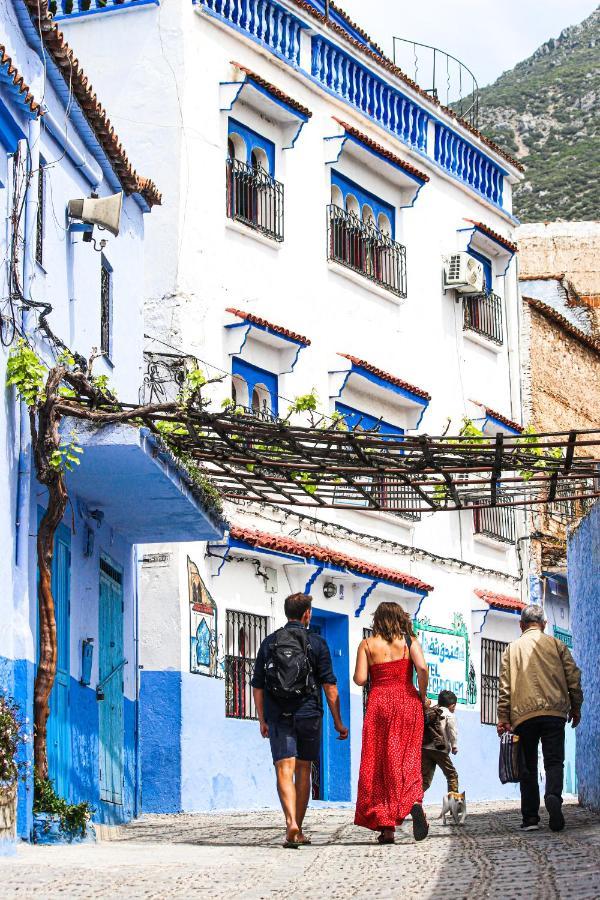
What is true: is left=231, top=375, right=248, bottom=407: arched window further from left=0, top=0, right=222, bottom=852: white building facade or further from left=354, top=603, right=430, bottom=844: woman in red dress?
left=354, top=603, right=430, bottom=844: woman in red dress

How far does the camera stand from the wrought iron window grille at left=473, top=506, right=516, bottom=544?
25.5 meters

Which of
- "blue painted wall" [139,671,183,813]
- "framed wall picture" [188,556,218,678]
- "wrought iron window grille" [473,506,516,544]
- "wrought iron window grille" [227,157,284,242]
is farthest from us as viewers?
"wrought iron window grille" [473,506,516,544]

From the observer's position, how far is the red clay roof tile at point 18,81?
10703mm

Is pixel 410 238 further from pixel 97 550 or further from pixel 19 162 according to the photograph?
pixel 19 162

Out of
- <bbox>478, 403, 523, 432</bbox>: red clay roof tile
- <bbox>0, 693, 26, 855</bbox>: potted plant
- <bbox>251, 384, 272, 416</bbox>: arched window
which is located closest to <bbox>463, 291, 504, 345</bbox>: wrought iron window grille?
<bbox>478, 403, 523, 432</bbox>: red clay roof tile

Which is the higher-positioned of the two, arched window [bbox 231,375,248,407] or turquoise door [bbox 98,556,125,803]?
arched window [bbox 231,375,248,407]

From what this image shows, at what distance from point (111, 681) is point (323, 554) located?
5483 millimetres

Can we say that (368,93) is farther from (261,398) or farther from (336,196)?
(261,398)

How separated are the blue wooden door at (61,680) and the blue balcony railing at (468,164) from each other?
1380 centimetres

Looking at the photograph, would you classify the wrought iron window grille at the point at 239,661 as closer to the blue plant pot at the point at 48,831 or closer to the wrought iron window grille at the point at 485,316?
the wrought iron window grille at the point at 485,316

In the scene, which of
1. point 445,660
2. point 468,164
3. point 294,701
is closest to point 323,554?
point 445,660

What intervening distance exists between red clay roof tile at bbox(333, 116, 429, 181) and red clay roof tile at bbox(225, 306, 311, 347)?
10.6ft

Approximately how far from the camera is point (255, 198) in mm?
21281

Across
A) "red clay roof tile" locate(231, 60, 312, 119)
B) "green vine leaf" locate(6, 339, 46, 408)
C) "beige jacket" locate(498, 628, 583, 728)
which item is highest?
"red clay roof tile" locate(231, 60, 312, 119)
